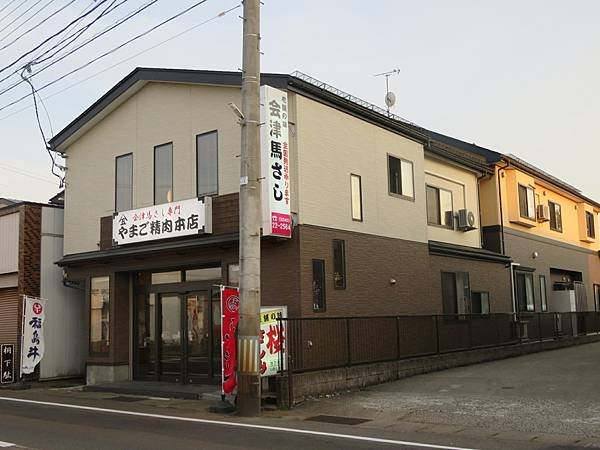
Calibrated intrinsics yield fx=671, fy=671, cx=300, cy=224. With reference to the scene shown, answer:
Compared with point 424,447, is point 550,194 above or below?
above

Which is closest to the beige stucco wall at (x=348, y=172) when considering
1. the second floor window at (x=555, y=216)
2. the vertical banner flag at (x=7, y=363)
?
the vertical banner flag at (x=7, y=363)

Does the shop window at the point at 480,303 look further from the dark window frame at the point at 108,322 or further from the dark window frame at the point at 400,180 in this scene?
the dark window frame at the point at 108,322

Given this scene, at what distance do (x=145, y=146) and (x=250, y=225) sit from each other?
7.04 meters

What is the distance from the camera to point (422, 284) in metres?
19.7

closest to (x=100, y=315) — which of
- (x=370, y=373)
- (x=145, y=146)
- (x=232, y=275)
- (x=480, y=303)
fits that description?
(x=145, y=146)

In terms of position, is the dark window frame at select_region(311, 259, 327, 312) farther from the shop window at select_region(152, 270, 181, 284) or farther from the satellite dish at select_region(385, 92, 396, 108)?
the satellite dish at select_region(385, 92, 396, 108)

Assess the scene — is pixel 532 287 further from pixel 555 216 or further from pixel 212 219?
pixel 212 219

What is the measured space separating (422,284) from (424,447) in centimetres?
1080

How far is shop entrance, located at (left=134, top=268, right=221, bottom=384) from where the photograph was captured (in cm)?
1675

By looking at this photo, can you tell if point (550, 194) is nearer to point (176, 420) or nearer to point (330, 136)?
point (330, 136)

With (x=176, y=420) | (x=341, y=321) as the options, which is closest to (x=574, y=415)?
(x=341, y=321)

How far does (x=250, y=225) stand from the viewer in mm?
12797

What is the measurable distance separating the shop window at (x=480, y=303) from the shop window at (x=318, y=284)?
8699 millimetres

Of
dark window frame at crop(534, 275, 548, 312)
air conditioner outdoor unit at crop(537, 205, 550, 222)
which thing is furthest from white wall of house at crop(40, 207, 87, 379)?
air conditioner outdoor unit at crop(537, 205, 550, 222)
